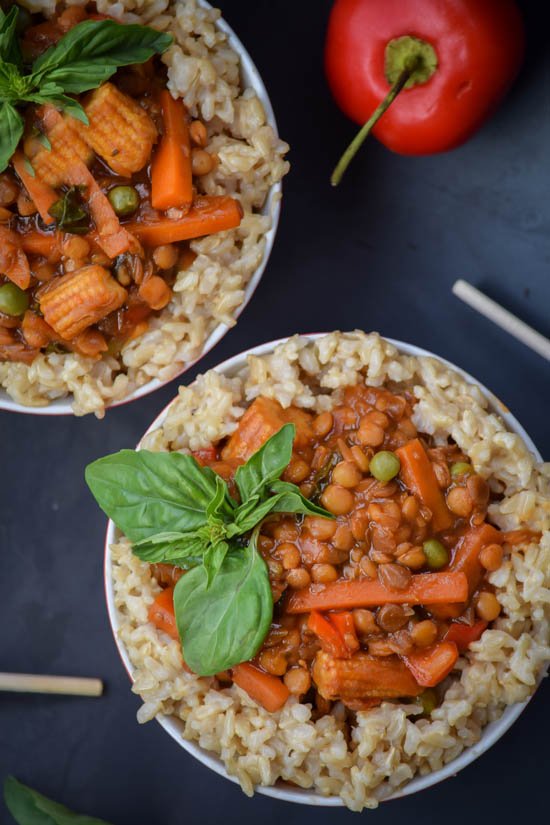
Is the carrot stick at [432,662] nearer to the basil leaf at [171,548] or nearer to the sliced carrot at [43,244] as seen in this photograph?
the basil leaf at [171,548]

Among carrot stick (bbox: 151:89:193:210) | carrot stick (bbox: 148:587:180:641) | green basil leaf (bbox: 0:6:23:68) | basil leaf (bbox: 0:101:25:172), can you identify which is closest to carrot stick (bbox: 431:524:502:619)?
carrot stick (bbox: 148:587:180:641)

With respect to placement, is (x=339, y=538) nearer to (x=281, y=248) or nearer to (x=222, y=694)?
(x=222, y=694)

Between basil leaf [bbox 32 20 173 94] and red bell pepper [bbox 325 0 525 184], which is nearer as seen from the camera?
basil leaf [bbox 32 20 173 94]

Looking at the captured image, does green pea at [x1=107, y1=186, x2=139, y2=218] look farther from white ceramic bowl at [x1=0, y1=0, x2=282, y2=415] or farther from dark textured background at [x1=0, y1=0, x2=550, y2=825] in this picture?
dark textured background at [x1=0, y1=0, x2=550, y2=825]

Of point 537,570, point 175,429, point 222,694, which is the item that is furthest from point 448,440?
point 222,694

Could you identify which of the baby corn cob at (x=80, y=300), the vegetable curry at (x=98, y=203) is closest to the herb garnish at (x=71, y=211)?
the vegetable curry at (x=98, y=203)
